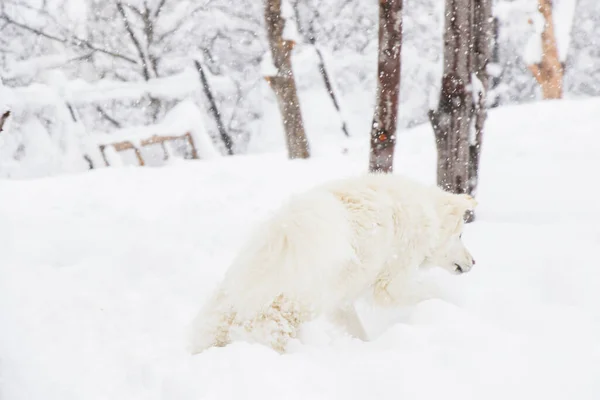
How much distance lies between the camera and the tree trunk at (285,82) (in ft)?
29.5

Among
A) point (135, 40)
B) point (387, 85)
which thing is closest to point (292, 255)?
point (387, 85)

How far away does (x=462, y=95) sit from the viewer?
4.74 m

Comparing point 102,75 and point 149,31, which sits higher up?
point 149,31

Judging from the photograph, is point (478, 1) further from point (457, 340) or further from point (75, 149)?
point (75, 149)

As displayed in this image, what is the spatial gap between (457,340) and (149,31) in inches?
733

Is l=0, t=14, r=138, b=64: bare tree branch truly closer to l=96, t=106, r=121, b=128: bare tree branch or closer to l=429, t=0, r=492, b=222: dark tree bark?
l=96, t=106, r=121, b=128: bare tree branch

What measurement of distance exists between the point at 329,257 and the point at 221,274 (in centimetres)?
229

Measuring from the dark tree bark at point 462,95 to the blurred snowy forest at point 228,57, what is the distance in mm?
8926

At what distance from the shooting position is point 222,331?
9.70 feet

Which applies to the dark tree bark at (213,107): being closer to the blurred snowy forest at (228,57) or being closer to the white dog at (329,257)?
the blurred snowy forest at (228,57)

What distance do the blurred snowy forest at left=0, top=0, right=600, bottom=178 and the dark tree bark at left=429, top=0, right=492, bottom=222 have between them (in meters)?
8.93

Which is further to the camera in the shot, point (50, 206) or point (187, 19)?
point (187, 19)

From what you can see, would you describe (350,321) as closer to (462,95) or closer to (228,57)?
(462,95)

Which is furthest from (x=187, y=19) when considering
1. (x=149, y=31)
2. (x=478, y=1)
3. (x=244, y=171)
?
(x=478, y=1)
